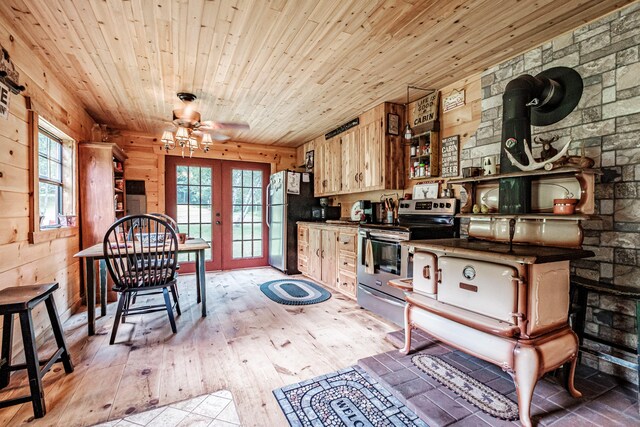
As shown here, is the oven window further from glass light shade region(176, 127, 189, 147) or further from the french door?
the french door

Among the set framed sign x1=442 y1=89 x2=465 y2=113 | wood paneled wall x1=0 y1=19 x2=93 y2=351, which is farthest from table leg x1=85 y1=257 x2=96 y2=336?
framed sign x1=442 y1=89 x2=465 y2=113

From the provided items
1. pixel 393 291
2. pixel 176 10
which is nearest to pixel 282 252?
pixel 393 291

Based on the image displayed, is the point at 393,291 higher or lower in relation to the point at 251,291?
higher

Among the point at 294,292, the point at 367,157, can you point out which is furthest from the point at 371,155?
the point at 294,292

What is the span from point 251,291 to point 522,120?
139 inches

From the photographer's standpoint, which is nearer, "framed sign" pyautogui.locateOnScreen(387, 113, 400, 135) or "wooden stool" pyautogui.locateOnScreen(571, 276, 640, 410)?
"wooden stool" pyautogui.locateOnScreen(571, 276, 640, 410)

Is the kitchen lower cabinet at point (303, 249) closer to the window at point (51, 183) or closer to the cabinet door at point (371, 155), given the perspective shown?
the cabinet door at point (371, 155)

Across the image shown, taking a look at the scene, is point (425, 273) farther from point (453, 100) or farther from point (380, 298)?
point (453, 100)

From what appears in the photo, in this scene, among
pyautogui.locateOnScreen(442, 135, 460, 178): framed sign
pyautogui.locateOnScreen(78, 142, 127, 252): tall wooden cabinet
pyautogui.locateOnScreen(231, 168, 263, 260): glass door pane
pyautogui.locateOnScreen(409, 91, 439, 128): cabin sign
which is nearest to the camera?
pyautogui.locateOnScreen(442, 135, 460, 178): framed sign

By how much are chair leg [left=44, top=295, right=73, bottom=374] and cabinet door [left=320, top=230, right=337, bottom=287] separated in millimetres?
2771

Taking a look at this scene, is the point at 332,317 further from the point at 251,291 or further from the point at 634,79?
the point at 634,79

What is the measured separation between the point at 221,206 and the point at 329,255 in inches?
95.6

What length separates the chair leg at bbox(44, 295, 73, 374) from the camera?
1947mm

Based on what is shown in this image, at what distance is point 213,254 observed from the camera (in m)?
5.39
